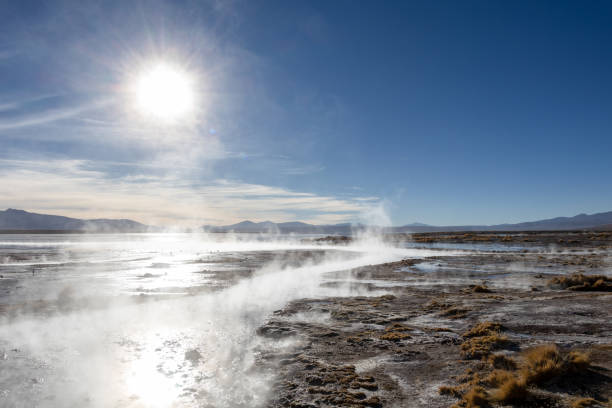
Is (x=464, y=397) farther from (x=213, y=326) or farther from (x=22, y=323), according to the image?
(x=22, y=323)

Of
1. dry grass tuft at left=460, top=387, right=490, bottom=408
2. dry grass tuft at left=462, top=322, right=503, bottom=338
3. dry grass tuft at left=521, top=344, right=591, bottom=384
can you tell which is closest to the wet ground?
dry grass tuft at left=460, top=387, right=490, bottom=408

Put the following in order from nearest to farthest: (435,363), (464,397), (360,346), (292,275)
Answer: (464,397), (435,363), (360,346), (292,275)

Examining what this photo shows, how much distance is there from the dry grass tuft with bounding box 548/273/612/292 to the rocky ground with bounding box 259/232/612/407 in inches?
3.5

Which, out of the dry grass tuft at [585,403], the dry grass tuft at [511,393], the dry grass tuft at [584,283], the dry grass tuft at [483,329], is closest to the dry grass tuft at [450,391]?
the dry grass tuft at [511,393]

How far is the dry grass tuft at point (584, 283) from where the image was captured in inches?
853

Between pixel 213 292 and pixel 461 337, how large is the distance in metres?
15.7

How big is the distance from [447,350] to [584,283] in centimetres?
1687

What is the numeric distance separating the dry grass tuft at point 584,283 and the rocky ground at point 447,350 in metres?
0.09

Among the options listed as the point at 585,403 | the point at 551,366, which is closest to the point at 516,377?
the point at 551,366

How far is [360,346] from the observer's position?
12.2 m

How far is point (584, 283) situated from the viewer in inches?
880

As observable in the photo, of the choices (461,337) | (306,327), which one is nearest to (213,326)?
(306,327)

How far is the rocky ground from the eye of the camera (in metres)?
8.18

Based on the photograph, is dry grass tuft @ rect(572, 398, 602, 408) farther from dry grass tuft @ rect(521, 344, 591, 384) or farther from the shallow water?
the shallow water
